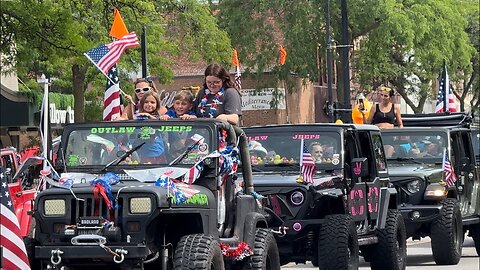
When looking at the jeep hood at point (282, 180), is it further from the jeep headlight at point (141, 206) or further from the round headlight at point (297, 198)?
the jeep headlight at point (141, 206)

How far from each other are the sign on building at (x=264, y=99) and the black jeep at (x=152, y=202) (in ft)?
138

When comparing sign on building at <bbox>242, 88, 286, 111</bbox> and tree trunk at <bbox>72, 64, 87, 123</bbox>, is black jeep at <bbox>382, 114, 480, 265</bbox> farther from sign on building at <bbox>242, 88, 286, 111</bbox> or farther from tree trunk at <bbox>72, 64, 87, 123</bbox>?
sign on building at <bbox>242, 88, 286, 111</bbox>

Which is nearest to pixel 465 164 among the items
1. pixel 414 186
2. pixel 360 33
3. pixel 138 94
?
pixel 414 186

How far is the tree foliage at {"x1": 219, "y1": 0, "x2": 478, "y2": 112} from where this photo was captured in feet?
150

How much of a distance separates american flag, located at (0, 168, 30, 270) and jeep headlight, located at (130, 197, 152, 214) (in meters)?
0.86

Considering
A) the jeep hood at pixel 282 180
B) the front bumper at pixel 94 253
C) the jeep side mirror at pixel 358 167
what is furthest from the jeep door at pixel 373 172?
the front bumper at pixel 94 253

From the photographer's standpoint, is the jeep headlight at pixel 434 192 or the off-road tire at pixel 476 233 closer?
the jeep headlight at pixel 434 192

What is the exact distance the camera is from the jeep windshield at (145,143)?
10375 mm

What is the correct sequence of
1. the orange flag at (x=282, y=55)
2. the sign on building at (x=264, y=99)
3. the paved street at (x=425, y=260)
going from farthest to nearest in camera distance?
1. the sign on building at (x=264, y=99)
2. the orange flag at (x=282, y=55)
3. the paved street at (x=425, y=260)

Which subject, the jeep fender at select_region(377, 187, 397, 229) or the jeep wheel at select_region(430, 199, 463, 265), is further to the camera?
the jeep wheel at select_region(430, 199, 463, 265)

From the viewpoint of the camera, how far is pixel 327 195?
43.0 ft

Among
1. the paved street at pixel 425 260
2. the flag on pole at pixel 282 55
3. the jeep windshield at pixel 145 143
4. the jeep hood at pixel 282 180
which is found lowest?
the paved street at pixel 425 260

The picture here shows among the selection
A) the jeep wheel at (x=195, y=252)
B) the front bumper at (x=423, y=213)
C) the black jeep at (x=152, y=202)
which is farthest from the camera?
the front bumper at (x=423, y=213)

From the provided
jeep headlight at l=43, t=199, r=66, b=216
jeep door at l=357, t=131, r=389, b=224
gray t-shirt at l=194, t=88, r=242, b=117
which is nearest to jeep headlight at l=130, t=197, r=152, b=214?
Result: jeep headlight at l=43, t=199, r=66, b=216
